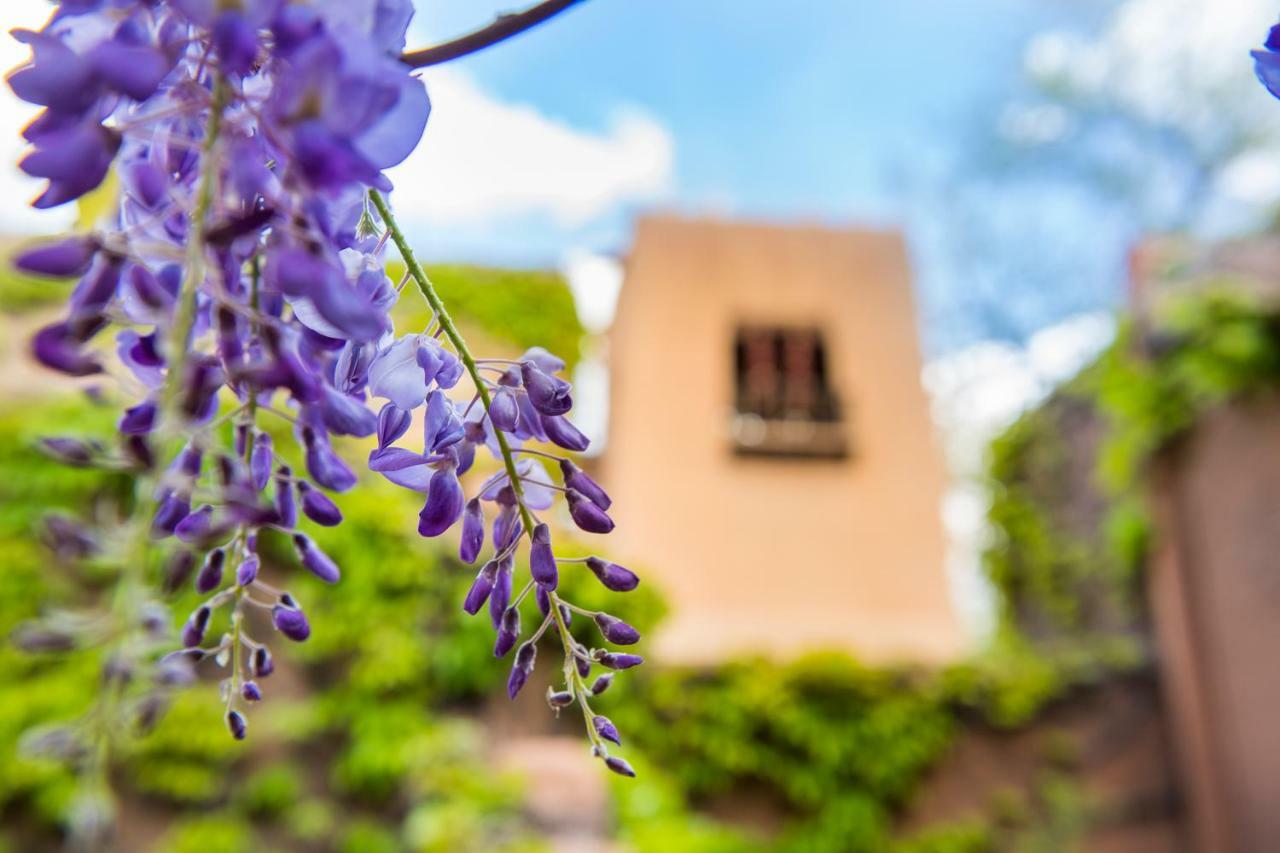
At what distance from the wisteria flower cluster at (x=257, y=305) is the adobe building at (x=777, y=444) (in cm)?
461

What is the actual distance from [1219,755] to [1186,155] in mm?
6918

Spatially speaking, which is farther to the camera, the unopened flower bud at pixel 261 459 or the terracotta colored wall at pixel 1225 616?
the terracotta colored wall at pixel 1225 616

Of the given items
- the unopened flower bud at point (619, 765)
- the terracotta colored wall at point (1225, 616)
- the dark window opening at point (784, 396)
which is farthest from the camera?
the dark window opening at point (784, 396)

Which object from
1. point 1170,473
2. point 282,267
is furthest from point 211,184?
point 1170,473

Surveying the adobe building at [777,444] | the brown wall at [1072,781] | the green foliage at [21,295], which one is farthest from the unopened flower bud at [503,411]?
the adobe building at [777,444]

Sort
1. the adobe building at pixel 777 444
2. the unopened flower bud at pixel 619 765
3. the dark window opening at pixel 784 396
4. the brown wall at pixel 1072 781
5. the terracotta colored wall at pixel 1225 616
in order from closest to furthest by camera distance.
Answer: the unopened flower bud at pixel 619 765, the terracotta colored wall at pixel 1225 616, the brown wall at pixel 1072 781, the adobe building at pixel 777 444, the dark window opening at pixel 784 396

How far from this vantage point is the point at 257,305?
1.16 feet

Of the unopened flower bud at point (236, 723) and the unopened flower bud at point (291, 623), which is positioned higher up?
the unopened flower bud at point (291, 623)

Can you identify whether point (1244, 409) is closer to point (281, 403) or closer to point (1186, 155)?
point (281, 403)

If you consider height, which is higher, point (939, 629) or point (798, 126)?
point (798, 126)

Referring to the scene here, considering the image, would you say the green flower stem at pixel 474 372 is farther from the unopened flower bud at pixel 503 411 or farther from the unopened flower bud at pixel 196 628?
the unopened flower bud at pixel 196 628

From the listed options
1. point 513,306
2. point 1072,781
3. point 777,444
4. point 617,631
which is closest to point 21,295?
point 513,306

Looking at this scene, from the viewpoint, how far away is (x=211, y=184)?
30 centimetres

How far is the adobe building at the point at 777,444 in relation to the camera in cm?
549
